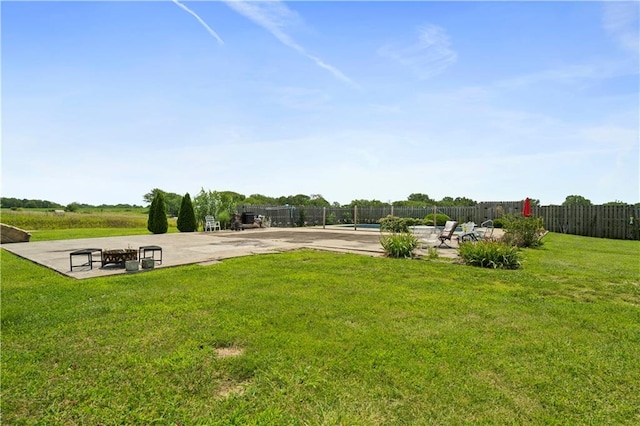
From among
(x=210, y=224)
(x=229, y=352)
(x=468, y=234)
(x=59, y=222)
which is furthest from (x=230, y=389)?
(x=59, y=222)

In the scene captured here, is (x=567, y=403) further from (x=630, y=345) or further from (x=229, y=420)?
(x=229, y=420)

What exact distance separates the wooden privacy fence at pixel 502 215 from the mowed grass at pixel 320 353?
13.7 metres

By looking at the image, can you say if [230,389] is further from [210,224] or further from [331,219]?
[331,219]

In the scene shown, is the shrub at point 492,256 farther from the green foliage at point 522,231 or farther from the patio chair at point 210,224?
the patio chair at point 210,224

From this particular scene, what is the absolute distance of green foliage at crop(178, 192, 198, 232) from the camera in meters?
18.2

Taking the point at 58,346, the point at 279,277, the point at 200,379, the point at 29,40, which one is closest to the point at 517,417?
the point at 200,379

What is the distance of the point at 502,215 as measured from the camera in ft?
51.9

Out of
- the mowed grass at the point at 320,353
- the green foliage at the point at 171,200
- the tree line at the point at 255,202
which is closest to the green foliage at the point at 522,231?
the mowed grass at the point at 320,353

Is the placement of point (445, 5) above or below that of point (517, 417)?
above

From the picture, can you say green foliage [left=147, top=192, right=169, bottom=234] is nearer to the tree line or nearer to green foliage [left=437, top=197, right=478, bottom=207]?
the tree line

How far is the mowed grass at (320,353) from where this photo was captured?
222 centimetres

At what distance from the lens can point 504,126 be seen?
1347 centimetres

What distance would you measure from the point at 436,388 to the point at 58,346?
3.29m

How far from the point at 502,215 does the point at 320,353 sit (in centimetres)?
1541
